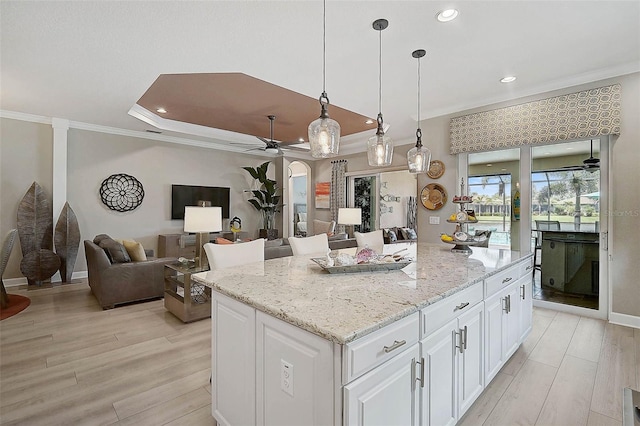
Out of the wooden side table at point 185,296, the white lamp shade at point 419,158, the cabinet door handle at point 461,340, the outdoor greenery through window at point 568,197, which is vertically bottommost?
the wooden side table at point 185,296

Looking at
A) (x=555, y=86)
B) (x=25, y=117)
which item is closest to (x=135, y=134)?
(x=25, y=117)

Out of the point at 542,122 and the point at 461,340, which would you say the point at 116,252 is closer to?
the point at 461,340

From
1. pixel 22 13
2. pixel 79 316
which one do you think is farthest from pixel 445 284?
pixel 79 316

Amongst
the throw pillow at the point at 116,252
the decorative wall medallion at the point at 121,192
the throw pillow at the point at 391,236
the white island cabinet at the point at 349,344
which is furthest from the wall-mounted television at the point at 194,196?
the white island cabinet at the point at 349,344

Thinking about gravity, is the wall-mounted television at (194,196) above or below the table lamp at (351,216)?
above

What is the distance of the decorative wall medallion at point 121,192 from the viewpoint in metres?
5.45

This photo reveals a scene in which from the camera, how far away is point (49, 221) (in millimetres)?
4777

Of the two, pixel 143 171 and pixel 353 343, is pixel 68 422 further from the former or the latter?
Answer: pixel 143 171

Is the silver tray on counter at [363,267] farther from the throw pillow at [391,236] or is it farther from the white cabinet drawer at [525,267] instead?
the throw pillow at [391,236]

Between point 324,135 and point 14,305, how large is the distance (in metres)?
4.48

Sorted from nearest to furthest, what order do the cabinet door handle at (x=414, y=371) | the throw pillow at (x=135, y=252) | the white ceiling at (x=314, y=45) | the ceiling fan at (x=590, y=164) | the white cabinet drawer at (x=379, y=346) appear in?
the white cabinet drawer at (x=379, y=346)
the cabinet door handle at (x=414, y=371)
the white ceiling at (x=314, y=45)
the ceiling fan at (x=590, y=164)
the throw pillow at (x=135, y=252)

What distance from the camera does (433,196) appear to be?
4.67m

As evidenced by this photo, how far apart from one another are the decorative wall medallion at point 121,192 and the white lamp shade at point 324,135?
5005 mm

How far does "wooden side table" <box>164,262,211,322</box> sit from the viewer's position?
128 inches
